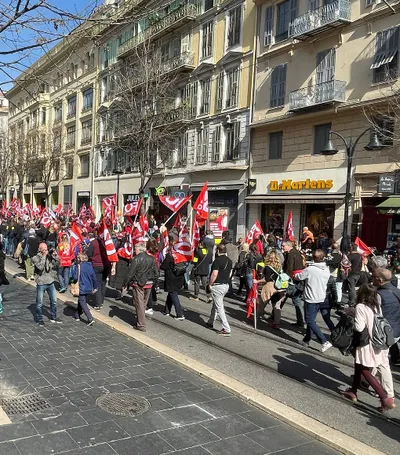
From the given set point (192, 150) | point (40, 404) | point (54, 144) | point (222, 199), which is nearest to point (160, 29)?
point (192, 150)

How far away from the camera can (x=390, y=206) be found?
16.8m

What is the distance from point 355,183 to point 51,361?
15475 millimetres

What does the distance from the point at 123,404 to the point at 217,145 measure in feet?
73.7

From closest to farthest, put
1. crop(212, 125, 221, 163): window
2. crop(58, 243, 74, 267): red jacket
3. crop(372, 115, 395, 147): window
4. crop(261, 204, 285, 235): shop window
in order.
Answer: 1. crop(58, 243, 74, 267): red jacket
2. crop(372, 115, 395, 147): window
3. crop(261, 204, 285, 235): shop window
4. crop(212, 125, 221, 163): window

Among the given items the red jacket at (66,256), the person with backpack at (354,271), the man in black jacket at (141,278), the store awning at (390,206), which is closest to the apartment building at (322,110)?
the store awning at (390,206)

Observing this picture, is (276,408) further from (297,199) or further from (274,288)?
(297,199)

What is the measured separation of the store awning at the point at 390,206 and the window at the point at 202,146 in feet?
41.1

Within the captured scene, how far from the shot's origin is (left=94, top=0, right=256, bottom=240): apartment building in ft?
81.9

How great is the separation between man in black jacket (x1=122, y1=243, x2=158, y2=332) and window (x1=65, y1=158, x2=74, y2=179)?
125 feet

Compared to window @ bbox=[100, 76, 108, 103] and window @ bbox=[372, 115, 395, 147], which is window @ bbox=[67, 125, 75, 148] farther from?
window @ bbox=[372, 115, 395, 147]

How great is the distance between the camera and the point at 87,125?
138 feet

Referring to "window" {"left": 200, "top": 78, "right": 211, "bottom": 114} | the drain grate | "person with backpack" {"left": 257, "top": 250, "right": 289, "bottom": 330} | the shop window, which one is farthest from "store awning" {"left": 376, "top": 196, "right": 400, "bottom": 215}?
the drain grate

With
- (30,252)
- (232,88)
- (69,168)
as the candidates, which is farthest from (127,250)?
(69,168)

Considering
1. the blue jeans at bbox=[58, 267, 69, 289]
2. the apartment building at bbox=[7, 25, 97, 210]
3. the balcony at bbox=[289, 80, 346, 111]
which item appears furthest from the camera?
the apartment building at bbox=[7, 25, 97, 210]
